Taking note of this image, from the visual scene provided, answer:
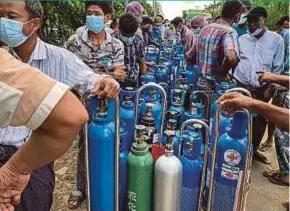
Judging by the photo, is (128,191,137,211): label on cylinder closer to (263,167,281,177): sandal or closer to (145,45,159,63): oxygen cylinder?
(263,167,281,177): sandal

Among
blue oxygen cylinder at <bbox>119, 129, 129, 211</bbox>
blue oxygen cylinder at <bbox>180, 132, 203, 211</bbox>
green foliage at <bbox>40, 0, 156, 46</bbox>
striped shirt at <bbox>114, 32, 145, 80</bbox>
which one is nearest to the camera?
blue oxygen cylinder at <bbox>119, 129, 129, 211</bbox>

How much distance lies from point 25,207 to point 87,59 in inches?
63.9

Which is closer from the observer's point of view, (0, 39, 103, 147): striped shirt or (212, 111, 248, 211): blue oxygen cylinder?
(0, 39, 103, 147): striped shirt

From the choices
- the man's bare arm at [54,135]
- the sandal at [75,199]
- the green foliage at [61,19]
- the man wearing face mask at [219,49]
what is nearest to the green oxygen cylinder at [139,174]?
the man's bare arm at [54,135]

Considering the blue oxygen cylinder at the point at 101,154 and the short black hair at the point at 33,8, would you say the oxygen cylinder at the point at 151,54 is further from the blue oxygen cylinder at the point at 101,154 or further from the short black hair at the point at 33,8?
the blue oxygen cylinder at the point at 101,154

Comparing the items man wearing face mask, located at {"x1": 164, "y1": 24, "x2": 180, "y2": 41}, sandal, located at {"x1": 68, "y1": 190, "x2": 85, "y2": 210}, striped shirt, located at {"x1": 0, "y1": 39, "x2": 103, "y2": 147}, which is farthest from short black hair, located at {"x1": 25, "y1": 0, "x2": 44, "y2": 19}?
man wearing face mask, located at {"x1": 164, "y1": 24, "x2": 180, "y2": 41}

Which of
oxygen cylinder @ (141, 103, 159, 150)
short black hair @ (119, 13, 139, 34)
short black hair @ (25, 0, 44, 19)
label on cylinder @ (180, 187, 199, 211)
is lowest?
label on cylinder @ (180, 187, 199, 211)

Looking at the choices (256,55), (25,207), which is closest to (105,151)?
(25,207)

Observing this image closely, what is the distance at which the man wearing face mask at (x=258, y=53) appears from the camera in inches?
132

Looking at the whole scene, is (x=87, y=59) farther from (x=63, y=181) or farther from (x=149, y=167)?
(x=149, y=167)

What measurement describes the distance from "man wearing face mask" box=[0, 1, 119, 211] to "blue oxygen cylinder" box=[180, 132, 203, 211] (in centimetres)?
54

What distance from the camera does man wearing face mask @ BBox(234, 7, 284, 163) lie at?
3.37 meters

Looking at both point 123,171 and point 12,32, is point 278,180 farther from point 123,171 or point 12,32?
point 12,32

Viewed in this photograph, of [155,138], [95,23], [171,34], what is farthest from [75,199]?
[171,34]
